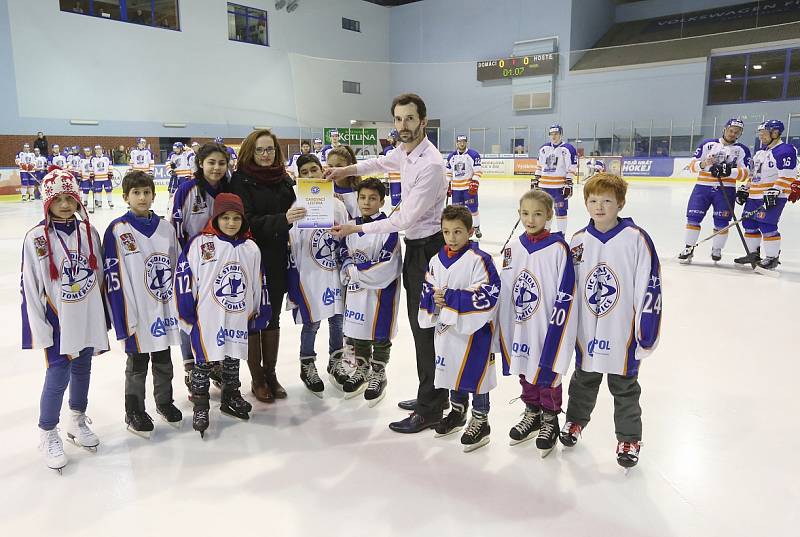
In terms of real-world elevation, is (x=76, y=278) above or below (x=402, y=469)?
above

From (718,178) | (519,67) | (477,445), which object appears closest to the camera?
Result: (477,445)

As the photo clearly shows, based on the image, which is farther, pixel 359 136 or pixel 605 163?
pixel 359 136

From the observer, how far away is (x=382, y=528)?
2.07 meters

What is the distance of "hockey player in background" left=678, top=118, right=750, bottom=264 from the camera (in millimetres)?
6543

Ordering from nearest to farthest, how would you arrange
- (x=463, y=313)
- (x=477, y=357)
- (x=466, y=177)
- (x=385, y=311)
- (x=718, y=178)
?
(x=463, y=313)
(x=477, y=357)
(x=385, y=311)
(x=718, y=178)
(x=466, y=177)

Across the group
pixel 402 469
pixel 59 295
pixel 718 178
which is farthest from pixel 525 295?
pixel 718 178

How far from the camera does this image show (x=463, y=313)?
2418 mm

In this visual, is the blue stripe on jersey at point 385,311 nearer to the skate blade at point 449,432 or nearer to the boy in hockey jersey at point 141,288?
the skate blade at point 449,432

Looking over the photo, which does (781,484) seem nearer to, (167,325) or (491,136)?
(167,325)

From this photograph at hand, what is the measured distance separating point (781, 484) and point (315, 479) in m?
1.91

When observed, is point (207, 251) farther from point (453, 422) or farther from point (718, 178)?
point (718, 178)

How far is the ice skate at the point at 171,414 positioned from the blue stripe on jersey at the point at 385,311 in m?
1.05

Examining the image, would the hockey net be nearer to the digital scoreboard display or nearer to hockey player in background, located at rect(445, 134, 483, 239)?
the digital scoreboard display

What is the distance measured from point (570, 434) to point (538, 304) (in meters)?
0.66
